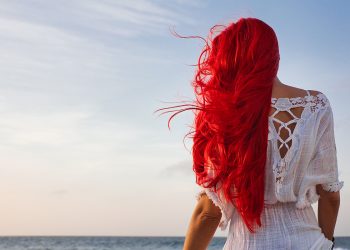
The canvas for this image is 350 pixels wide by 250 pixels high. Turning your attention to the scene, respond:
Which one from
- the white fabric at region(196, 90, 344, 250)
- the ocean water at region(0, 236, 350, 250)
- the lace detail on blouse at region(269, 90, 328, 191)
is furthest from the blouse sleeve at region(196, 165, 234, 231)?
the ocean water at region(0, 236, 350, 250)

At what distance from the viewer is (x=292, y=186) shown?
243 cm

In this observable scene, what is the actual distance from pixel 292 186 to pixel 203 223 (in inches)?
17.4

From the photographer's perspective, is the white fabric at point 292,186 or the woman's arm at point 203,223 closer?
the white fabric at point 292,186

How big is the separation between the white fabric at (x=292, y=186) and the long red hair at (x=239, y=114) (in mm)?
51

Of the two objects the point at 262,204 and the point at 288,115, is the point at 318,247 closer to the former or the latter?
the point at 262,204

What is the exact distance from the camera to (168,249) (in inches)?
1550

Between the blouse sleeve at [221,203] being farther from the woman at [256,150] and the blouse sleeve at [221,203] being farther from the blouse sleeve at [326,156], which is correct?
the blouse sleeve at [326,156]

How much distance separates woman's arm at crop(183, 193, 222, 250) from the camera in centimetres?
256

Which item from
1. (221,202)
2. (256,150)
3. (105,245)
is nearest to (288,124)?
(256,150)

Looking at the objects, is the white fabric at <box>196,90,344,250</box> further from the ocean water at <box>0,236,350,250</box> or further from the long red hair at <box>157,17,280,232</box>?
the ocean water at <box>0,236,350,250</box>

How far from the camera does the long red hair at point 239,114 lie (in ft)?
7.92

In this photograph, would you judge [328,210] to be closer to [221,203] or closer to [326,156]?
[326,156]

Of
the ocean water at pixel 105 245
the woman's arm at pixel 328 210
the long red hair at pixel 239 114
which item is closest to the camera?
Result: the long red hair at pixel 239 114

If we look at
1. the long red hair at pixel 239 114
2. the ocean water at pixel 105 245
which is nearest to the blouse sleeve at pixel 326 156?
the long red hair at pixel 239 114
